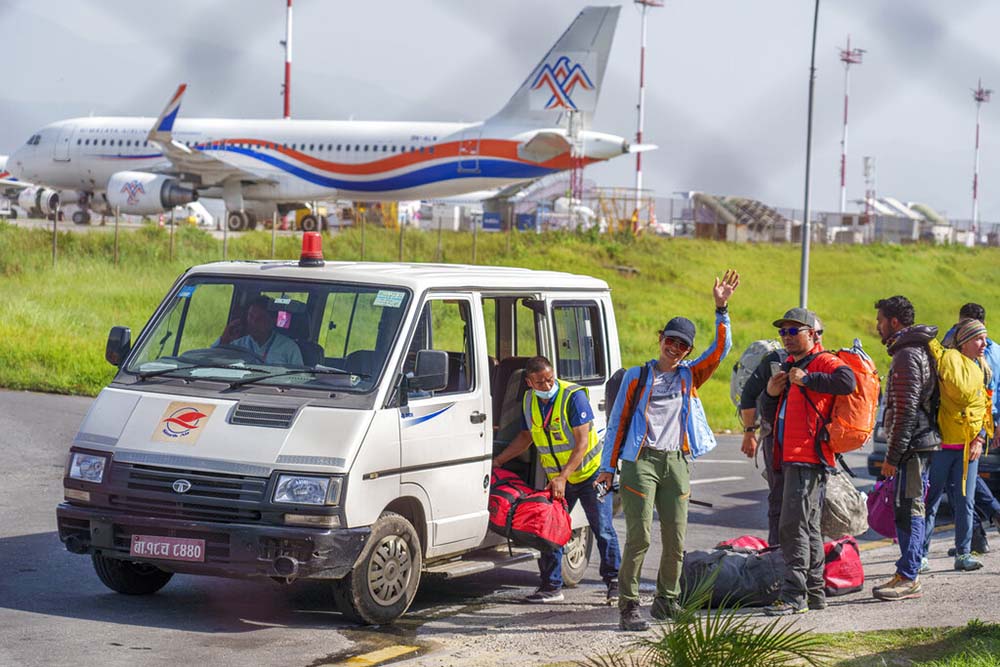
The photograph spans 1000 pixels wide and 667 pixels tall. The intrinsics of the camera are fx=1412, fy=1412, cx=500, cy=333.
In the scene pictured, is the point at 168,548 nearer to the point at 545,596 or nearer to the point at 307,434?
the point at 307,434

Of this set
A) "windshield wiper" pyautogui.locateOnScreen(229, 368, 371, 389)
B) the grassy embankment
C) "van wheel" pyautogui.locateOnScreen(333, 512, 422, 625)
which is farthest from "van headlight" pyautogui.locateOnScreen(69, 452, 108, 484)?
the grassy embankment

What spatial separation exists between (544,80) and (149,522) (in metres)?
40.8

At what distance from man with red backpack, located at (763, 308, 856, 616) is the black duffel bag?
144 millimetres

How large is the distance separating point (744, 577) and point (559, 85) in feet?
132

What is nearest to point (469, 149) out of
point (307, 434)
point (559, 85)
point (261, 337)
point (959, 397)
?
point (559, 85)

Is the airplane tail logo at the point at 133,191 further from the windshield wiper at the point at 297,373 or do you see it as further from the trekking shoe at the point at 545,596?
the windshield wiper at the point at 297,373

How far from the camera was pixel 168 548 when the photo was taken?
7.73 metres

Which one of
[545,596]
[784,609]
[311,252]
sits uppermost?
[311,252]

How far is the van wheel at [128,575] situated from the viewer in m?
8.47

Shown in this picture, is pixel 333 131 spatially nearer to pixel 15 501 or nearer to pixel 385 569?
pixel 15 501

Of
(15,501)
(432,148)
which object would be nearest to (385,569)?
(15,501)

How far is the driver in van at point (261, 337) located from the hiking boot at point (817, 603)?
11.3ft

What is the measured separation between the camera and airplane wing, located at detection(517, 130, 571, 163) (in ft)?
146

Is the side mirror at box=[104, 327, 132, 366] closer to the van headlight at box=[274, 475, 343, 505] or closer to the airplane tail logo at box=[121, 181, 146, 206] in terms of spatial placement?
the van headlight at box=[274, 475, 343, 505]
